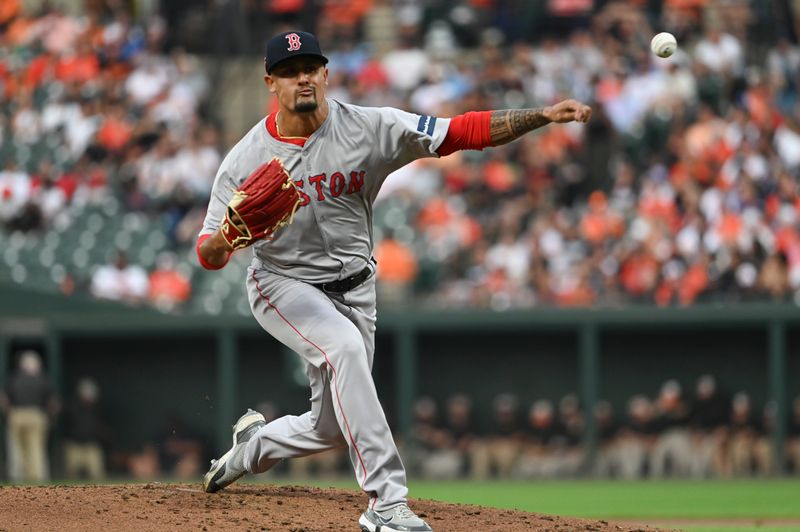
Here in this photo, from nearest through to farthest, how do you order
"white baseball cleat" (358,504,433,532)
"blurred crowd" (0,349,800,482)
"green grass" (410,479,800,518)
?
"white baseball cleat" (358,504,433,532)
"green grass" (410,479,800,518)
"blurred crowd" (0,349,800,482)

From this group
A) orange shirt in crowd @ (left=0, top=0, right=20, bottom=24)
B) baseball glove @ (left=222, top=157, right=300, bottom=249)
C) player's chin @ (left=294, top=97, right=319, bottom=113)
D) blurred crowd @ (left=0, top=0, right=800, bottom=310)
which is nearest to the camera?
baseball glove @ (left=222, top=157, right=300, bottom=249)

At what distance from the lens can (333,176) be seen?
5.70 metres

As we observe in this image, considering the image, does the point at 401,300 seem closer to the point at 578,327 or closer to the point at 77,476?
the point at 578,327

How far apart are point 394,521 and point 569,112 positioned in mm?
1760

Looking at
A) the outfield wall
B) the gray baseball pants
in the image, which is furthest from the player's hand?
the outfield wall

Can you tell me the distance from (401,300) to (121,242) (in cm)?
323

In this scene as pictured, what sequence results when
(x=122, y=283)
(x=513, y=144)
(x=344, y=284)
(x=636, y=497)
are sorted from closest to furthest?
1. (x=344, y=284)
2. (x=636, y=497)
3. (x=122, y=283)
4. (x=513, y=144)

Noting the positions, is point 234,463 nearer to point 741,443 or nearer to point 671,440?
point 671,440

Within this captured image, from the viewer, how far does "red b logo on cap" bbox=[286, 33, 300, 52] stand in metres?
5.60

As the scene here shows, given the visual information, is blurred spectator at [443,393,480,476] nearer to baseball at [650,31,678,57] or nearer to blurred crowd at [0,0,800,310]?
blurred crowd at [0,0,800,310]

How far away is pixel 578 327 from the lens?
48.9ft

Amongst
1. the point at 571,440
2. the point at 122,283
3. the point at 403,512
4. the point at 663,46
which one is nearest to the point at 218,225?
the point at 403,512

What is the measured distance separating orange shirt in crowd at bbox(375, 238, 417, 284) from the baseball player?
870 cm

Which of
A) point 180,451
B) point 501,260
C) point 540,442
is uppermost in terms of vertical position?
point 501,260
